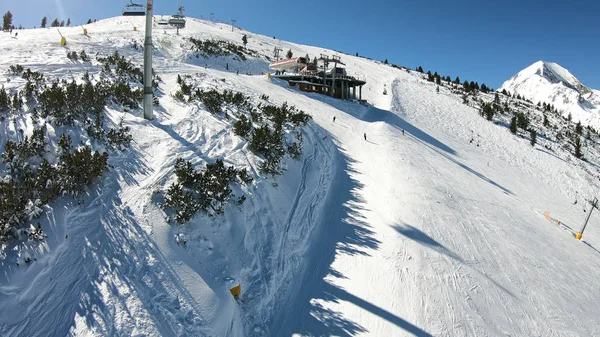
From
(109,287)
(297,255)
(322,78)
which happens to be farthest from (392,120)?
(109,287)

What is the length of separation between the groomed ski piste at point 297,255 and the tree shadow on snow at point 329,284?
0.04 meters

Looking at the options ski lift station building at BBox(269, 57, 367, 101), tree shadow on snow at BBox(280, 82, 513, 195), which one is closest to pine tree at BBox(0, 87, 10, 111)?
tree shadow on snow at BBox(280, 82, 513, 195)

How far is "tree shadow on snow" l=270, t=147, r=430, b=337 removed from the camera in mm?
7051

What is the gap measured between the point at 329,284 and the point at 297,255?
4.34 feet

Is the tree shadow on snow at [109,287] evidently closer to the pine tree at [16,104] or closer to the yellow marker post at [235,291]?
the yellow marker post at [235,291]

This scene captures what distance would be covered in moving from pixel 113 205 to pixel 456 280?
30.6ft

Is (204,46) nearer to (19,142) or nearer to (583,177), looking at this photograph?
(19,142)

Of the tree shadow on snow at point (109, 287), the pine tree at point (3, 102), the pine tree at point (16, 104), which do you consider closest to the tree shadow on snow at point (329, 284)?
the tree shadow on snow at point (109, 287)

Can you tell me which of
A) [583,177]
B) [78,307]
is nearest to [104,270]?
[78,307]

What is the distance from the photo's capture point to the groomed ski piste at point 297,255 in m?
5.82

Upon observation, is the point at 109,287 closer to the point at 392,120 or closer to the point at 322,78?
the point at 392,120

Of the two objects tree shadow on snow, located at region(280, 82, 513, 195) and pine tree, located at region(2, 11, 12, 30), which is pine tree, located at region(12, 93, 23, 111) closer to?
tree shadow on snow, located at region(280, 82, 513, 195)

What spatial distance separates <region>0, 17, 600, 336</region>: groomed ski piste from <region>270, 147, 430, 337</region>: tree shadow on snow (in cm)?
4

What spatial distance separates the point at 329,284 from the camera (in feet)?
27.3
